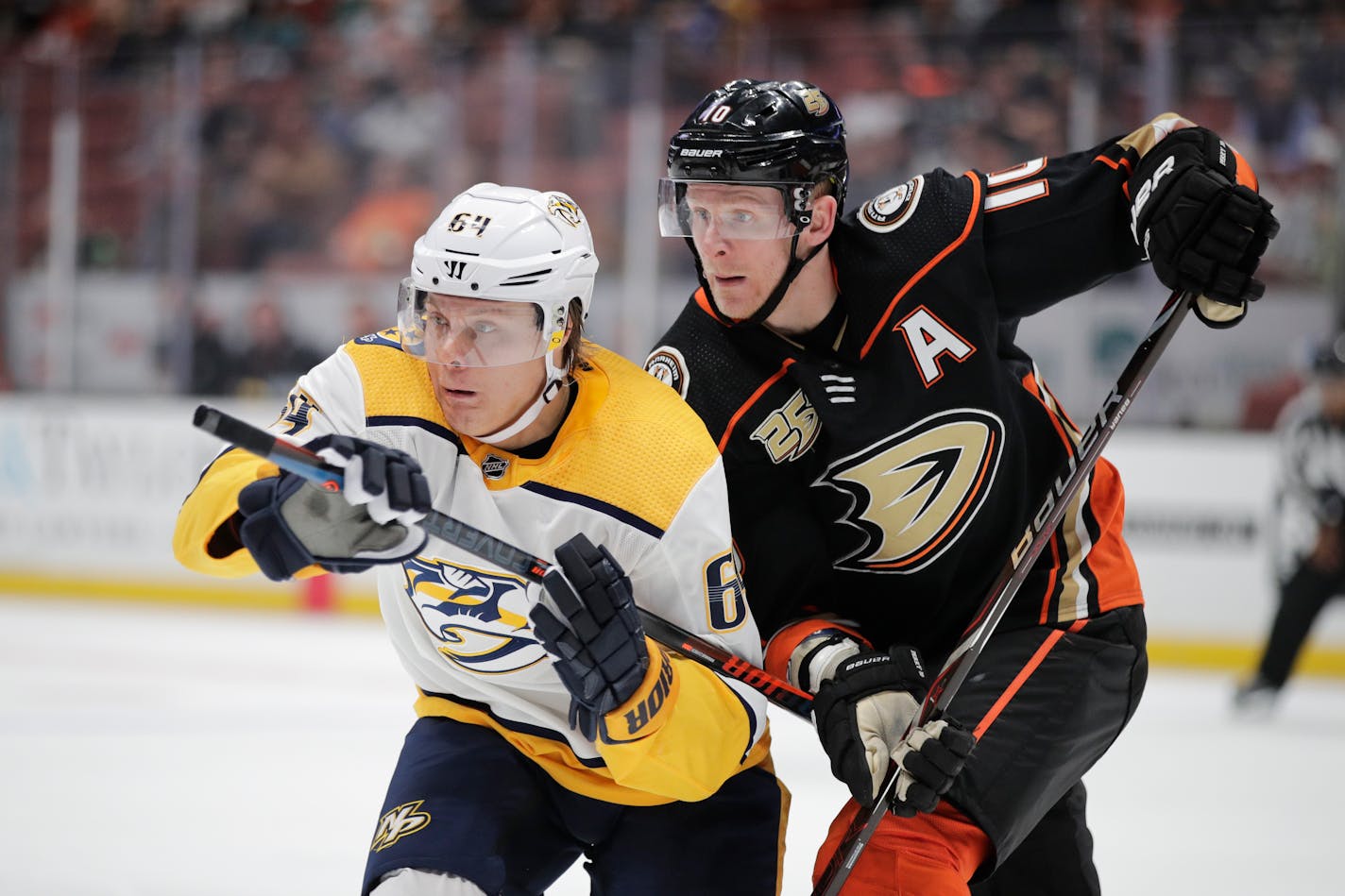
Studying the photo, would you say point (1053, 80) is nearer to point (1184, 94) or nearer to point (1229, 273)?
point (1184, 94)

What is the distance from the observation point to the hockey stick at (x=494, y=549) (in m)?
1.54

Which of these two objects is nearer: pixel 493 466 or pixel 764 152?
pixel 493 466

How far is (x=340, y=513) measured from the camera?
1.66 meters

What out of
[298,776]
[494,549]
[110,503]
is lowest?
[298,776]

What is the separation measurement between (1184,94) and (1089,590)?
14.7 feet

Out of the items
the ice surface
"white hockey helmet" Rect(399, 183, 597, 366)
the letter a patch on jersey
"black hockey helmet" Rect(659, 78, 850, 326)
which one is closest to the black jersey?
the letter a patch on jersey

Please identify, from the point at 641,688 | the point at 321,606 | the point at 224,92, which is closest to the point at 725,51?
the point at 224,92

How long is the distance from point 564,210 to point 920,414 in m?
0.60

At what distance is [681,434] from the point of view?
6.40 feet

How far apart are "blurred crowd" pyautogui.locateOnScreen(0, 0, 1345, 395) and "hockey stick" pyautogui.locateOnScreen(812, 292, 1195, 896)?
13.5 feet

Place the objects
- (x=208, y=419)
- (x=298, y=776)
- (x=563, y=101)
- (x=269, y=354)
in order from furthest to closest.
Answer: (x=269, y=354), (x=563, y=101), (x=298, y=776), (x=208, y=419)

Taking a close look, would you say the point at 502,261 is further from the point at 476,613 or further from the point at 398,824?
the point at 398,824

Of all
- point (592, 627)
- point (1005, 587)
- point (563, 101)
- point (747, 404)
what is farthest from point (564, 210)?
point (563, 101)

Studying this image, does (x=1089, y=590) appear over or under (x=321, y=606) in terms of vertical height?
over
